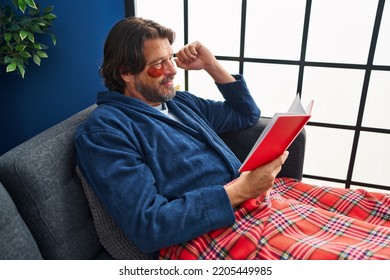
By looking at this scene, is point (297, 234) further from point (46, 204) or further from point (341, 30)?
point (341, 30)

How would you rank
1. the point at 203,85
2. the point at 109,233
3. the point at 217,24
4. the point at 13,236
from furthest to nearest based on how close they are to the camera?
the point at 203,85 → the point at 217,24 → the point at 109,233 → the point at 13,236

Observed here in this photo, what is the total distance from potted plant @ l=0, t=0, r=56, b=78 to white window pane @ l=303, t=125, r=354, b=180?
158cm

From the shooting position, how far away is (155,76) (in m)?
1.22

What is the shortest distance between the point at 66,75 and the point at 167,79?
1.06 meters

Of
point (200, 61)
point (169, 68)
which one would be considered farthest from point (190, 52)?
point (169, 68)

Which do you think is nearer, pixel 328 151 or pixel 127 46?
pixel 127 46

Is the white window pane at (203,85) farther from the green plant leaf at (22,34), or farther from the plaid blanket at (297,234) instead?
the plaid blanket at (297,234)

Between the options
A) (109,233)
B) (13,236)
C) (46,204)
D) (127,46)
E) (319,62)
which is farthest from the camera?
(319,62)

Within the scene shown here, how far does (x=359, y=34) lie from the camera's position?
70.0 inches

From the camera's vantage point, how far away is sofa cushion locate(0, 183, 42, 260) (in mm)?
846

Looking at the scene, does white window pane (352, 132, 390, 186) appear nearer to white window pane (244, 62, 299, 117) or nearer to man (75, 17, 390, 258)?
white window pane (244, 62, 299, 117)

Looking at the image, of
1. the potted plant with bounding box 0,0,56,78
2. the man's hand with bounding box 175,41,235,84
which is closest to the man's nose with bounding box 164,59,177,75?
the man's hand with bounding box 175,41,235,84

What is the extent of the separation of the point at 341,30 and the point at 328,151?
0.70 meters

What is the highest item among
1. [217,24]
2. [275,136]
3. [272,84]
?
[217,24]
